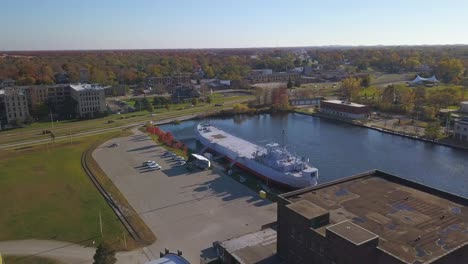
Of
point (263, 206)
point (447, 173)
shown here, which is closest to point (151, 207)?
point (263, 206)

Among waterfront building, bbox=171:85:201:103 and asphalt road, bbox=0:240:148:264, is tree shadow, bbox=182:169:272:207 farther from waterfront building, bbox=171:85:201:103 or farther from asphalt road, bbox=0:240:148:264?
waterfront building, bbox=171:85:201:103

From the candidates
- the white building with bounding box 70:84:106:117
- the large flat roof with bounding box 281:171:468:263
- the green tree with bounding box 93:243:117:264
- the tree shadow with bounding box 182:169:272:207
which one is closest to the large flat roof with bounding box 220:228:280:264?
the large flat roof with bounding box 281:171:468:263

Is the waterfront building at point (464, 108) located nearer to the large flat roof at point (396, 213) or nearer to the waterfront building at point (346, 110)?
the waterfront building at point (346, 110)

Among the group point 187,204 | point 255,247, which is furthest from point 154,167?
point 255,247

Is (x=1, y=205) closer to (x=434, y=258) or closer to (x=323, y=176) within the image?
(x=323, y=176)

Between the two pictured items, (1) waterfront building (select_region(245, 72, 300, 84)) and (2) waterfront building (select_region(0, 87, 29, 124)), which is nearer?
(2) waterfront building (select_region(0, 87, 29, 124))

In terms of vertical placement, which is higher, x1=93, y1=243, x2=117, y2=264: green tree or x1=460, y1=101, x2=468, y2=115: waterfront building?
x1=460, y1=101, x2=468, y2=115: waterfront building
